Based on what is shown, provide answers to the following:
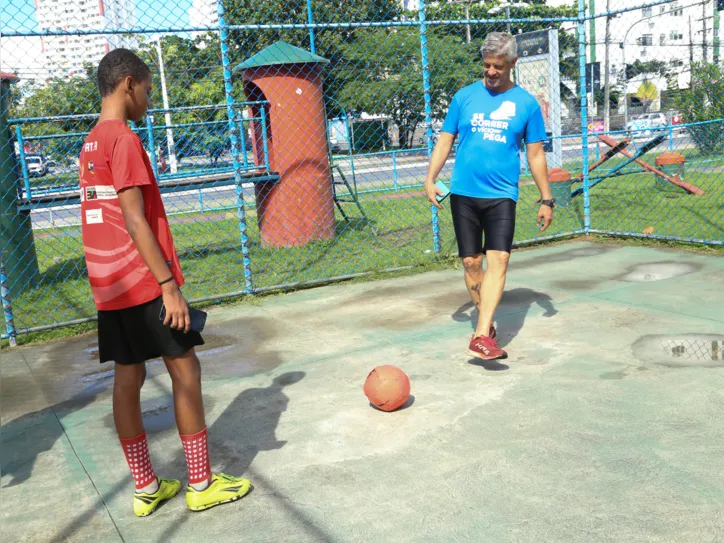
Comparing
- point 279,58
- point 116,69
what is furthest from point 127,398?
point 279,58

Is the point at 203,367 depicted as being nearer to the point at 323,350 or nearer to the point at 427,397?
the point at 323,350

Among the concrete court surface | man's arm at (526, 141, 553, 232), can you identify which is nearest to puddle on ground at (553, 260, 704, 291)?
the concrete court surface

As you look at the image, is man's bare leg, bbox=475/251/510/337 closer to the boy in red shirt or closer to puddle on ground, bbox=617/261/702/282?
the boy in red shirt

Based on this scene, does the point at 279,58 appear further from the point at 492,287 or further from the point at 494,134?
the point at 492,287

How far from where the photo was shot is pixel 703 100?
20.2 meters

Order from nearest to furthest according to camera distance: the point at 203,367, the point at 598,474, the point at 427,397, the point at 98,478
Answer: the point at 598,474 < the point at 98,478 < the point at 427,397 < the point at 203,367

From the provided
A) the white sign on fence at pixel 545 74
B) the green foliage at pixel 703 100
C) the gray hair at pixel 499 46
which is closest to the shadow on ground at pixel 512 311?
the gray hair at pixel 499 46

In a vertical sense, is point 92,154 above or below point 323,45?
below

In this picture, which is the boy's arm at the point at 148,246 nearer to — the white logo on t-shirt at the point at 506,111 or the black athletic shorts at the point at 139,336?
the black athletic shorts at the point at 139,336

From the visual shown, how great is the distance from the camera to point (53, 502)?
10.3ft

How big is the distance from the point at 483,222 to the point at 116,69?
2701mm

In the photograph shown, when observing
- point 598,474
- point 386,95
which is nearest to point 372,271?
point 598,474

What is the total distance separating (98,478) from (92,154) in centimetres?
158

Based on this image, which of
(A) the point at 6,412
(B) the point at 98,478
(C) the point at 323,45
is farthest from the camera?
(C) the point at 323,45
